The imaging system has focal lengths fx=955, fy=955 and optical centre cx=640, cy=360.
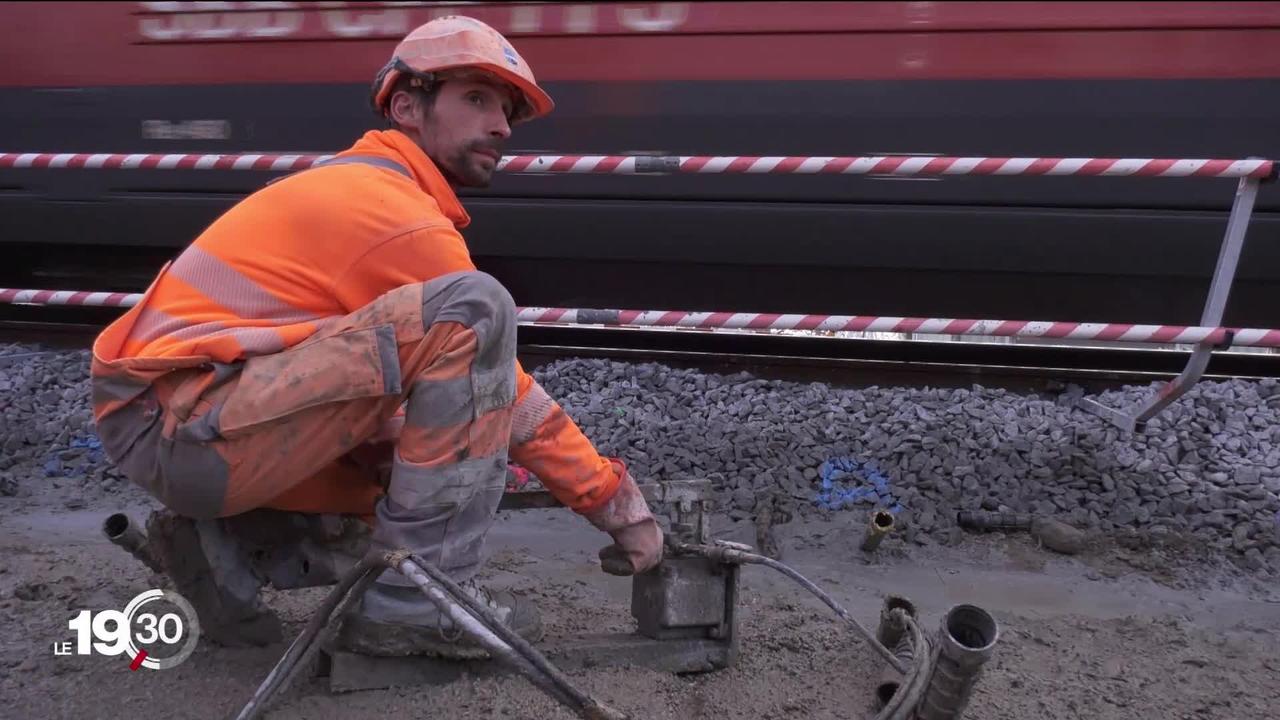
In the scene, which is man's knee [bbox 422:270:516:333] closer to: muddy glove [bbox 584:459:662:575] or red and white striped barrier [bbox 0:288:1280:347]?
muddy glove [bbox 584:459:662:575]

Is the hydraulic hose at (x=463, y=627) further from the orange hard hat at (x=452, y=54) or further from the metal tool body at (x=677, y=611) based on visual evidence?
the orange hard hat at (x=452, y=54)

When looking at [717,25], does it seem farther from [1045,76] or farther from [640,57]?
[1045,76]

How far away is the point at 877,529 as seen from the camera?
2998 mm

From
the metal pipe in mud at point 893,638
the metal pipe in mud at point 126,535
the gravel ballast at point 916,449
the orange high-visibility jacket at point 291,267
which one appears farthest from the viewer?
the gravel ballast at point 916,449

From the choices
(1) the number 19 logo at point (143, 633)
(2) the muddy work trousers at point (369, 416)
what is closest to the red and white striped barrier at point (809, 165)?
(1) the number 19 logo at point (143, 633)

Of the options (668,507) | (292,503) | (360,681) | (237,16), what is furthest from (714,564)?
(237,16)

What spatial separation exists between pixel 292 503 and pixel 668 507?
91 centimetres

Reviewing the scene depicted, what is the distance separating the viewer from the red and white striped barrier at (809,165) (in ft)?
11.2

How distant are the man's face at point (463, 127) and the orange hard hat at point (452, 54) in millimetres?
48

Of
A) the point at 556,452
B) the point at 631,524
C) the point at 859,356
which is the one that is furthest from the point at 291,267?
the point at 859,356

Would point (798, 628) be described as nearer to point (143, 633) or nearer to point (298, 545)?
point (298, 545)

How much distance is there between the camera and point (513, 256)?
4.78 meters

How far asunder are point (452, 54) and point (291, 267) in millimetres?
561

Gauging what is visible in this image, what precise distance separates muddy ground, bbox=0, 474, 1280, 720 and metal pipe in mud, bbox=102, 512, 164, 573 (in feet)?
0.88
